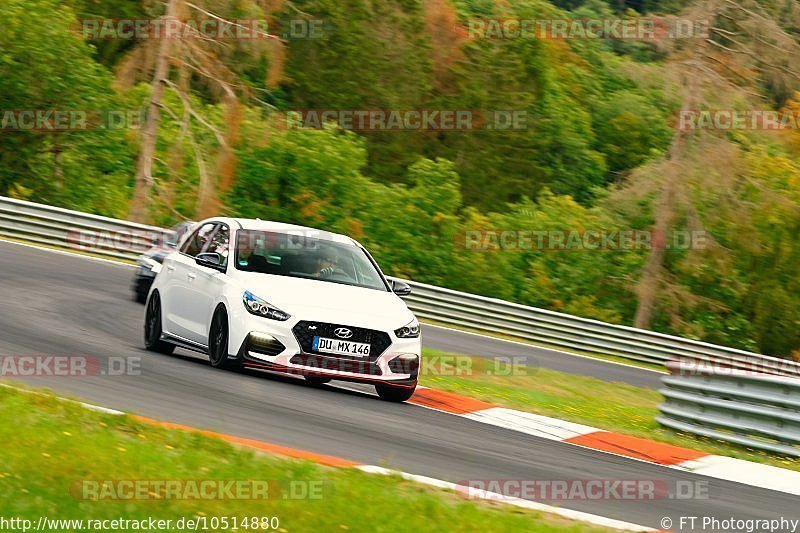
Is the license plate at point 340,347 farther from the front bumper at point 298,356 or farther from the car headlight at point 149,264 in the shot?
the car headlight at point 149,264

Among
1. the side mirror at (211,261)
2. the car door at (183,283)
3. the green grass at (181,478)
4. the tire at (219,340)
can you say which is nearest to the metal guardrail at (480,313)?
the car door at (183,283)

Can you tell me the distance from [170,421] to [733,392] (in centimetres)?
655

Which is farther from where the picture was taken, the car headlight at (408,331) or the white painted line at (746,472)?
the car headlight at (408,331)

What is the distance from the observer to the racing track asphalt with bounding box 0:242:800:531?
9.20m

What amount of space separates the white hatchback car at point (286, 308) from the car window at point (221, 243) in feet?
0.05

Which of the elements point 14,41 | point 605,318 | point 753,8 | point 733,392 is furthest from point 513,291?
point 733,392

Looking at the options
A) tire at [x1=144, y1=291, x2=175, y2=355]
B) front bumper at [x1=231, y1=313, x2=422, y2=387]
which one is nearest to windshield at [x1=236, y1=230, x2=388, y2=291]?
front bumper at [x1=231, y1=313, x2=422, y2=387]

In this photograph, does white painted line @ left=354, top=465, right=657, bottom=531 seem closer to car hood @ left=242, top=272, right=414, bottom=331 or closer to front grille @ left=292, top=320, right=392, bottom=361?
front grille @ left=292, top=320, right=392, bottom=361

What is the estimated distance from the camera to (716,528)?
830cm

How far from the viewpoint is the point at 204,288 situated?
42.7 ft

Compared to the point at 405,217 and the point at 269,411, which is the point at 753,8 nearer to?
the point at 405,217

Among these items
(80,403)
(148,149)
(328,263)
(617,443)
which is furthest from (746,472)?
(148,149)

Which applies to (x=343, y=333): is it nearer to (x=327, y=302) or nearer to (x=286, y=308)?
(x=327, y=302)

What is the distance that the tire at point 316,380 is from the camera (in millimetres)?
12281
